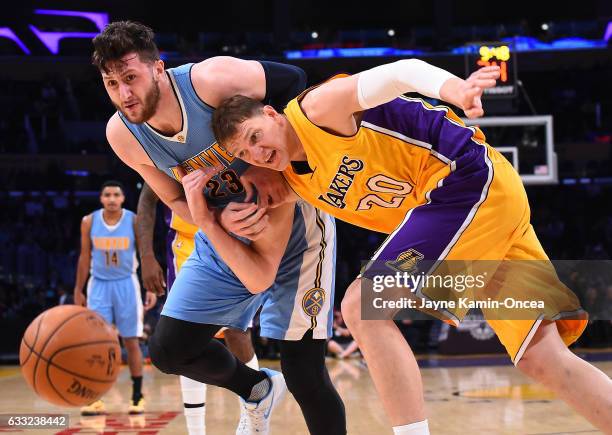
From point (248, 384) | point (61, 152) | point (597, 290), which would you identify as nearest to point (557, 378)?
point (248, 384)

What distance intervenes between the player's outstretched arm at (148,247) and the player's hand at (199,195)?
1507 mm

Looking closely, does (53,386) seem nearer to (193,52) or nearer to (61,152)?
(61,152)

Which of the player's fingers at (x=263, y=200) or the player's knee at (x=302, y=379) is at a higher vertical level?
the player's fingers at (x=263, y=200)

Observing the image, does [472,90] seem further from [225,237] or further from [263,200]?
[225,237]

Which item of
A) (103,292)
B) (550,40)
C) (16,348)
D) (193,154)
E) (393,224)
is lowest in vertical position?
(16,348)

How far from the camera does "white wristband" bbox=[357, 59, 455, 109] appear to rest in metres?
2.50

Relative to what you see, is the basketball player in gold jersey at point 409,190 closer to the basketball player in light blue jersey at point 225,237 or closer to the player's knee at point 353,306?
the player's knee at point 353,306

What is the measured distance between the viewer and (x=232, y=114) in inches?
113

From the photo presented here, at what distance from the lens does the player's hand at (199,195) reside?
3.11 metres

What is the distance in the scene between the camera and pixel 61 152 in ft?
56.6

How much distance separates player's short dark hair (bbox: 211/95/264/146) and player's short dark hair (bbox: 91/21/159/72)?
0.44 meters

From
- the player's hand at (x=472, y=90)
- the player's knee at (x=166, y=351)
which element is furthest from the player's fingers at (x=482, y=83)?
the player's knee at (x=166, y=351)

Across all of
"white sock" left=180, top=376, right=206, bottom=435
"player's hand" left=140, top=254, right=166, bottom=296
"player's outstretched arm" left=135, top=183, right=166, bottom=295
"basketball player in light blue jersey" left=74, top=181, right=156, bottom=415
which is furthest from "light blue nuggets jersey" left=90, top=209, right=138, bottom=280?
"white sock" left=180, top=376, right=206, bottom=435

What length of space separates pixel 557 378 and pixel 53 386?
96.0 inches
